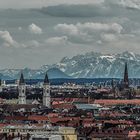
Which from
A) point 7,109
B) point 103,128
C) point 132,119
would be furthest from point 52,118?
point 7,109

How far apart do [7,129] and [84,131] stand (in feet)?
30.1

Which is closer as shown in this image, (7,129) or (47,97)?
(7,129)

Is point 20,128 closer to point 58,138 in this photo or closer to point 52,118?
point 58,138

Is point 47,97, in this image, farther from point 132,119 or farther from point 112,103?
point 132,119

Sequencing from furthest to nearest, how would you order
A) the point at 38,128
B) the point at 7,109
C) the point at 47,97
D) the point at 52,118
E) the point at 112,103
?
the point at 112,103
the point at 47,97
the point at 7,109
the point at 52,118
the point at 38,128

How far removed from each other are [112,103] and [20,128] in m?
89.1

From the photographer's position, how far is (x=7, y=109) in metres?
166

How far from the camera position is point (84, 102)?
197375 millimetres

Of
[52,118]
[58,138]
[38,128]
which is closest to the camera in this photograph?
[58,138]

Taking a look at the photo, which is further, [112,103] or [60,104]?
[112,103]

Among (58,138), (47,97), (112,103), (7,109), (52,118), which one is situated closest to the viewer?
(58,138)

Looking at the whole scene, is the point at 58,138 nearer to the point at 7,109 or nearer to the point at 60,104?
the point at 7,109

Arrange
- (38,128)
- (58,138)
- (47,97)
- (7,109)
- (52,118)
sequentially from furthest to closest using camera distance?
(47,97) < (7,109) < (52,118) < (38,128) < (58,138)

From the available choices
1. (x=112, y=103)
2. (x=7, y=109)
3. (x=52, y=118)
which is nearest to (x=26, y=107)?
(x=7, y=109)
